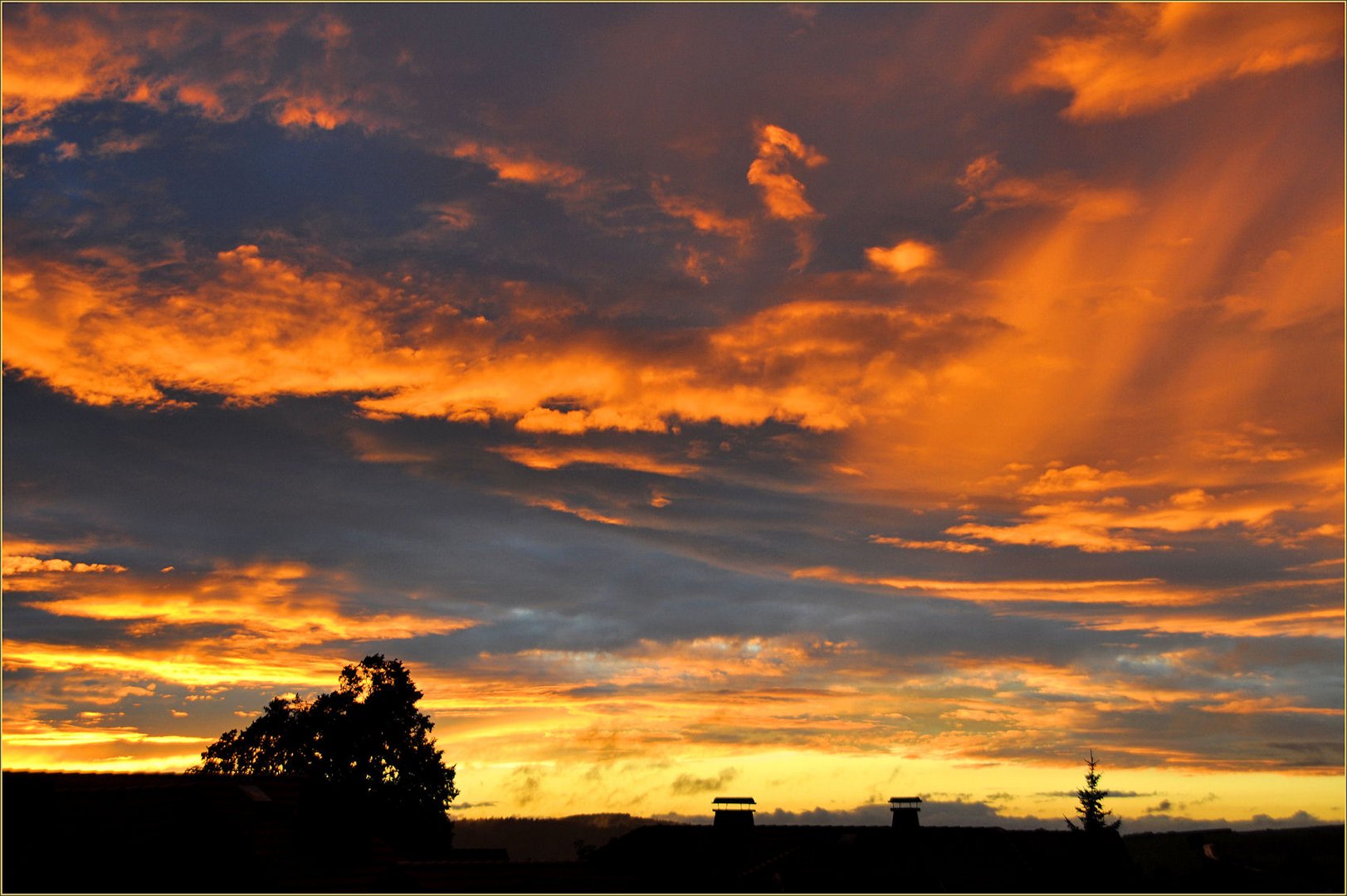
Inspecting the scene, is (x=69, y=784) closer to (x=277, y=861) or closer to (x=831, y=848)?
(x=277, y=861)

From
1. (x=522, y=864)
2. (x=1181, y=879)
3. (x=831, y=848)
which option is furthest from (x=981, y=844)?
(x=522, y=864)

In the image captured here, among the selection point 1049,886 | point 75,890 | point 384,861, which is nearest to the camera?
point 75,890

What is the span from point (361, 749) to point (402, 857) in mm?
27075

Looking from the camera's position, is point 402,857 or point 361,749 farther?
point 361,749

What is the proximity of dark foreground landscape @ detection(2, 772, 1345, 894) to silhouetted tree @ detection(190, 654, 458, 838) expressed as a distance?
6.91m

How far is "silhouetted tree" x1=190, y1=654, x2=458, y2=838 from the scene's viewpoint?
7619cm

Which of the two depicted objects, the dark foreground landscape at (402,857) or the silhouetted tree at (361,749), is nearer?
the dark foreground landscape at (402,857)

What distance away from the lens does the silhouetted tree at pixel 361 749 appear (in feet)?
250

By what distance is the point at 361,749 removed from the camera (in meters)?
78.2

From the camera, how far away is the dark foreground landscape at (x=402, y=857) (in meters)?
39.2

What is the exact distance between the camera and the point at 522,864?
45.8 m

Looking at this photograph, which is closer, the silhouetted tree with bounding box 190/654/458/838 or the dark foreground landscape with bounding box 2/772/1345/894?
the dark foreground landscape with bounding box 2/772/1345/894

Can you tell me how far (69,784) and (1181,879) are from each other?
71.8m

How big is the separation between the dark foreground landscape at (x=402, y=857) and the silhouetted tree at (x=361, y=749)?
691 centimetres
